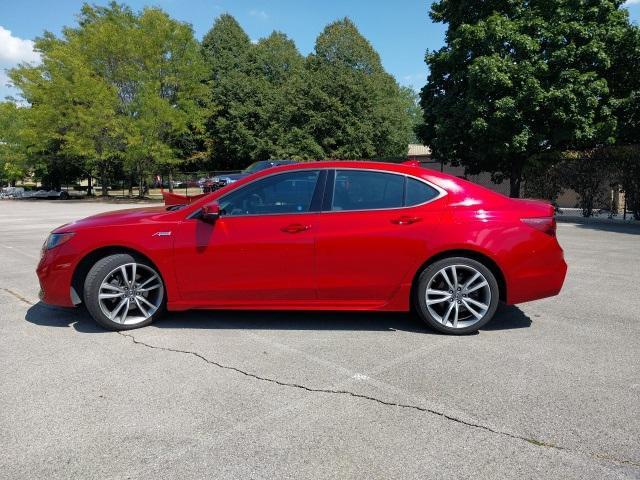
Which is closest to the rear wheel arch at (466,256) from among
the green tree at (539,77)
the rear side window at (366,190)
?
the rear side window at (366,190)

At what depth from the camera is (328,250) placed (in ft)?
14.7

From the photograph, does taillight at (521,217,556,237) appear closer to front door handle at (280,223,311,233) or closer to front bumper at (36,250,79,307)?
front door handle at (280,223,311,233)

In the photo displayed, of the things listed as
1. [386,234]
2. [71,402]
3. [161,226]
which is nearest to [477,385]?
[386,234]

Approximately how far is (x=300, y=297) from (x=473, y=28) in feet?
54.1

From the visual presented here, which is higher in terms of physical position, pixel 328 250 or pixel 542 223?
pixel 542 223

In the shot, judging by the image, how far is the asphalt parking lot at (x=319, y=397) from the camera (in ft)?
8.59

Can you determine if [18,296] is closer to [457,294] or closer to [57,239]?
[57,239]

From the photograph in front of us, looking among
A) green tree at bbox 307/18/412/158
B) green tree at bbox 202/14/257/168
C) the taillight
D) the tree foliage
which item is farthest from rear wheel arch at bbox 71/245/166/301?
green tree at bbox 202/14/257/168

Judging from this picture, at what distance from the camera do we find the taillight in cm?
459

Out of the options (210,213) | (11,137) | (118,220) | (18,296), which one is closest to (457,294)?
(210,213)

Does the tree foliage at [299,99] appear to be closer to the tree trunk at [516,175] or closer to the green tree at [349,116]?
the green tree at [349,116]

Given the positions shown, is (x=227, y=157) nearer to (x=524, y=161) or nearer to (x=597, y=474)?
(x=524, y=161)

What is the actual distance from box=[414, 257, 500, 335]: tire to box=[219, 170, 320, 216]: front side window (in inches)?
52.4

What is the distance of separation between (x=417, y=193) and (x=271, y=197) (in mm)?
1365
